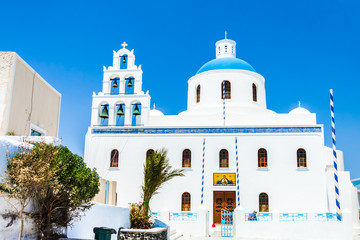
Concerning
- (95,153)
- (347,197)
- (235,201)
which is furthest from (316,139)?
(95,153)

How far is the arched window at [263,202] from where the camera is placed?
696 inches

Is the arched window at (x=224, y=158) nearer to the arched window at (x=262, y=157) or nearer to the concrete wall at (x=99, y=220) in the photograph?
the arched window at (x=262, y=157)

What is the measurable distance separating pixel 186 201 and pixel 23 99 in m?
9.87

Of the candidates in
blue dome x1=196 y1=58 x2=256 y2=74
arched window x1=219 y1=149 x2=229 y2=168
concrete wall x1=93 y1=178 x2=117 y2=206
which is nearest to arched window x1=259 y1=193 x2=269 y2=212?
arched window x1=219 y1=149 x2=229 y2=168

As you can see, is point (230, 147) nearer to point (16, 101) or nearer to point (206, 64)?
point (206, 64)

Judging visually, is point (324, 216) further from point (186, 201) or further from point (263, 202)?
point (186, 201)

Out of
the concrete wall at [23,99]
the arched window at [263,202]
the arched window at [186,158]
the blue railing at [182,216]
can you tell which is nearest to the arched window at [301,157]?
the arched window at [263,202]

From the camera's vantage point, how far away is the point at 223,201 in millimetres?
17922

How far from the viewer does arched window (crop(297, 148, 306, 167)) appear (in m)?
18.0

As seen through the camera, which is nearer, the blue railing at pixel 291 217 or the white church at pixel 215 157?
the blue railing at pixel 291 217

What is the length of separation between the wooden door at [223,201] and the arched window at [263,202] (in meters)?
1.15

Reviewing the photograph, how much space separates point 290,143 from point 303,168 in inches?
49.1

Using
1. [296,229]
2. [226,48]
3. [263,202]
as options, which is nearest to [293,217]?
[296,229]

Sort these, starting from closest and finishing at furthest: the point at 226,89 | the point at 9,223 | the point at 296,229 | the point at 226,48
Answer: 1. the point at 9,223
2. the point at 296,229
3. the point at 226,89
4. the point at 226,48
